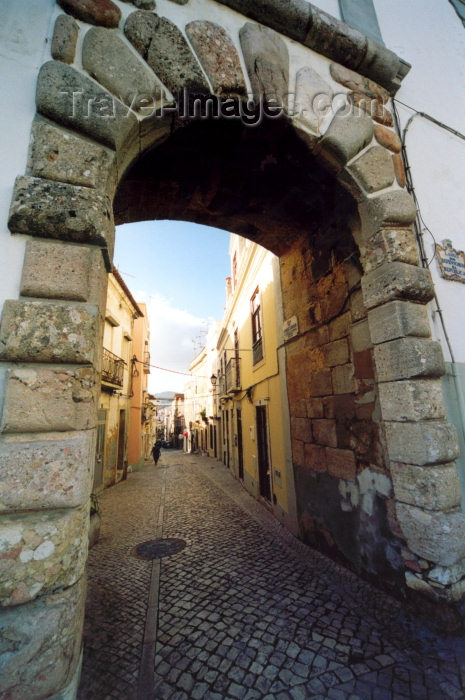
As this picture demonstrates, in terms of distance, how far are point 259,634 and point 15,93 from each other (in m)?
3.70

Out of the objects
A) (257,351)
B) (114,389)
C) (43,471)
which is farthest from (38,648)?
(114,389)

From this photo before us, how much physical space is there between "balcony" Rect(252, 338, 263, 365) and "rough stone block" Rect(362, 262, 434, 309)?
177 inches

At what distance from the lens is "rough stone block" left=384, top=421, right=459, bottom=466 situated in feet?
6.69

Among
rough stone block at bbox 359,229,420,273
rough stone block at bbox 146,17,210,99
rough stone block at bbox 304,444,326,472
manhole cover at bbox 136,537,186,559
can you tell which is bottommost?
manhole cover at bbox 136,537,186,559

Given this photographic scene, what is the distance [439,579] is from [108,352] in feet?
30.3

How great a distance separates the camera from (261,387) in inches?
269

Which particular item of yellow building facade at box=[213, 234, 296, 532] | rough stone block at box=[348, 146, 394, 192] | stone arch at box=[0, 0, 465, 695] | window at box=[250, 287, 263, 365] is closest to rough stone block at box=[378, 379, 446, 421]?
stone arch at box=[0, 0, 465, 695]

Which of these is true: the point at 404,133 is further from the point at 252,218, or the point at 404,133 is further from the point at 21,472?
the point at 21,472

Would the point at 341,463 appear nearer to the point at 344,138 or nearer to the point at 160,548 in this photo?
the point at 160,548

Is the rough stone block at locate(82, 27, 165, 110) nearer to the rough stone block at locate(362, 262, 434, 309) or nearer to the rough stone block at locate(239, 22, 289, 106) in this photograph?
the rough stone block at locate(239, 22, 289, 106)

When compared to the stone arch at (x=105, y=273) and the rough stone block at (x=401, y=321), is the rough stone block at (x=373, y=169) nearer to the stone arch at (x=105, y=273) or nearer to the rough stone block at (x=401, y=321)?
the stone arch at (x=105, y=273)

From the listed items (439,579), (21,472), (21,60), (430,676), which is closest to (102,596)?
(21,472)

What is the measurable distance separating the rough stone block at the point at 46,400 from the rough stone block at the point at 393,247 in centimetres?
231

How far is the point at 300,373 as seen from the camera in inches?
167
